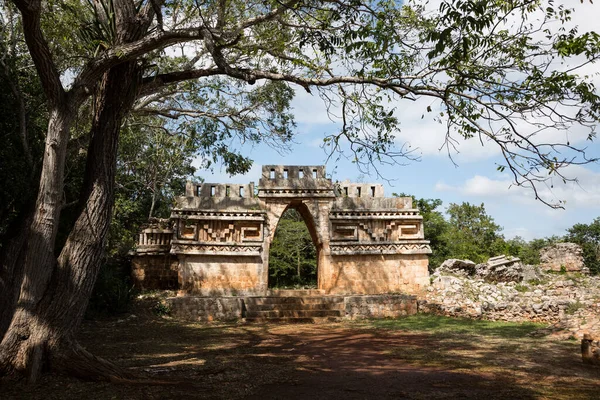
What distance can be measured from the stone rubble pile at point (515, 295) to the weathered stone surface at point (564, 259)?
2.81 feet

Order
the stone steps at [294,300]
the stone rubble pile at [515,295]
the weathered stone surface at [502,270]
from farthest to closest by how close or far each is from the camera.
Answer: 1. the weathered stone surface at [502,270]
2. the stone steps at [294,300]
3. the stone rubble pile at [515,295]

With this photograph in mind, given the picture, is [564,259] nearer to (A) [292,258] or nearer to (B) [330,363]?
(A) [292,258]

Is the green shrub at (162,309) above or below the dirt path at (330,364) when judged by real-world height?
above

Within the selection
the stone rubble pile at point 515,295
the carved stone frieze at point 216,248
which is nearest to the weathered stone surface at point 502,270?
the stone rubble pile at point 515,295

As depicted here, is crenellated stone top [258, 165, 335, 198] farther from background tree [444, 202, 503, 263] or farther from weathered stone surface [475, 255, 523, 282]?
background tree [444, 202, 503, 263]


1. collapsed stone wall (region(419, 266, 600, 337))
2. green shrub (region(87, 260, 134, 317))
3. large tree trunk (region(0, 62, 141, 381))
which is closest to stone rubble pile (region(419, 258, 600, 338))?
collapsed stone wall (region(419, 266, 600, 337))

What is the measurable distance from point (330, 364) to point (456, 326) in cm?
496

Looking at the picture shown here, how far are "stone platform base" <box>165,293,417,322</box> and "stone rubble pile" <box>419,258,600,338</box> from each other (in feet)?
3.87

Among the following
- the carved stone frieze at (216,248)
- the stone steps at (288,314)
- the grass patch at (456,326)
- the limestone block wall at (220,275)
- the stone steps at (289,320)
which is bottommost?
the stone steps at (289,320)

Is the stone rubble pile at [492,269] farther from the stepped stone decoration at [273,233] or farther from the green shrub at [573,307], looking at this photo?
the green shrub at [573,307]

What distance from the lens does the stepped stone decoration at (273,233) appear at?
526 inches

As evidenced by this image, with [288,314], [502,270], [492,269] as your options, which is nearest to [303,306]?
[288,314]

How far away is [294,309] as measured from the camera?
12195mm

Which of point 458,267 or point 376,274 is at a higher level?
point 458,267
